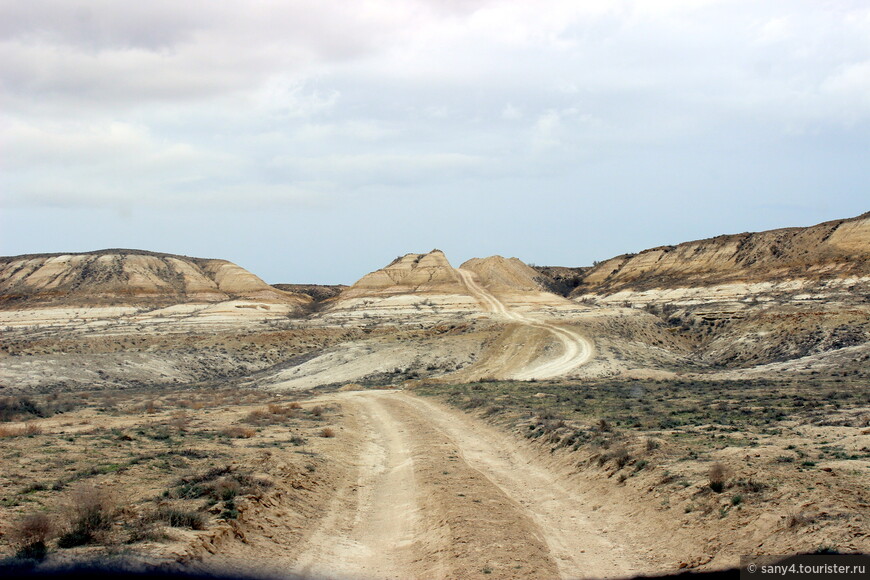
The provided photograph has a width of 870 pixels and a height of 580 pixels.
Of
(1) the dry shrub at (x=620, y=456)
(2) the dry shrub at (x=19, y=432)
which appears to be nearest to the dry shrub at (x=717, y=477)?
(1) the dry shrub at (x=620, y=456)

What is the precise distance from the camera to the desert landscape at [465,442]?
10016 millimetres

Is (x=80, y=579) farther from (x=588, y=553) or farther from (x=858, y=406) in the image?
(x=858, y=406)

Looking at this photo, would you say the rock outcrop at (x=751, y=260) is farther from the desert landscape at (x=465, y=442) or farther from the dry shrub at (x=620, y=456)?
the dry shrub at (x=620, y=456)

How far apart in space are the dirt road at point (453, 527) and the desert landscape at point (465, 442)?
2.5 inches

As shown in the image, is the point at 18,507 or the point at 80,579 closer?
the point at 80,579

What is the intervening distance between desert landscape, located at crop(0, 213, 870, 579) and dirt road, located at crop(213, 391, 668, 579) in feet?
0.21

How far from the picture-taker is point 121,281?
104 m

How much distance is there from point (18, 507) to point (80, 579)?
5075 millimetres

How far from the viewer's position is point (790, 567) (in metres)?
8.42

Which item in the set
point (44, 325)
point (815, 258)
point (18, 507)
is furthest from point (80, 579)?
point (44, 325)

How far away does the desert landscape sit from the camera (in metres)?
10.0

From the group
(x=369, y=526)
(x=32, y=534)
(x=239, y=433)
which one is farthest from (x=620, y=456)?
(x=239, y=433)

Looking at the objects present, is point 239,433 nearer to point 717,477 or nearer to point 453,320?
point 717,477

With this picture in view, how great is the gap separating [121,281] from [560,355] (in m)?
78.1
